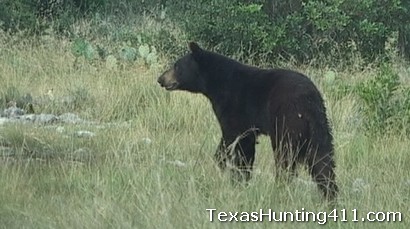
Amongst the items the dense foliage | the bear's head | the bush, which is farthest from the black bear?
the dense foliage

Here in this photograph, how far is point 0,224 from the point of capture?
20.6 feet

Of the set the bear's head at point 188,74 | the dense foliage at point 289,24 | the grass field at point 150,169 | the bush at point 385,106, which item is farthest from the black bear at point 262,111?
the dense foliage at point 289,24

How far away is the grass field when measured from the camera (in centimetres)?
634

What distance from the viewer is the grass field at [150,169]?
6.34 m

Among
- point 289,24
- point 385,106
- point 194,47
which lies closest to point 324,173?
point 194,47

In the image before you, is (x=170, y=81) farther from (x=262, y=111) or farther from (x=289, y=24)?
(x=289, y=24)

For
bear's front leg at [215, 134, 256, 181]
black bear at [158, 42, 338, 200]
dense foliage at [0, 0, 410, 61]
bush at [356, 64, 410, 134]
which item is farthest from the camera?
dense foliage at [0, 0, 410, 61]

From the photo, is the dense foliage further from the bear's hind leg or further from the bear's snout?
the bear's hind leg

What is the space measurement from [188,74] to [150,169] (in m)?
1.44

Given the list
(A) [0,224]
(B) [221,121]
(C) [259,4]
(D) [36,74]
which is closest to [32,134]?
(B) [221,121]

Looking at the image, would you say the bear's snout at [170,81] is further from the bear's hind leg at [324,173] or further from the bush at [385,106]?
the bush at [385,106]

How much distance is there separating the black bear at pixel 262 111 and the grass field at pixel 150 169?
7.3 inches

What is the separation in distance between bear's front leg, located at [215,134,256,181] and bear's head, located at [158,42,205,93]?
71 cm

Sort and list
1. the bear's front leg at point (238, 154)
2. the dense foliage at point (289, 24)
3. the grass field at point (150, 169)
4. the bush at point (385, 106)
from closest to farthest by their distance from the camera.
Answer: the grass field at point (150, 169), the bear's front leg at point (238, 154), the bush at point (385, 106), the dense foliage at point (289, 24)
